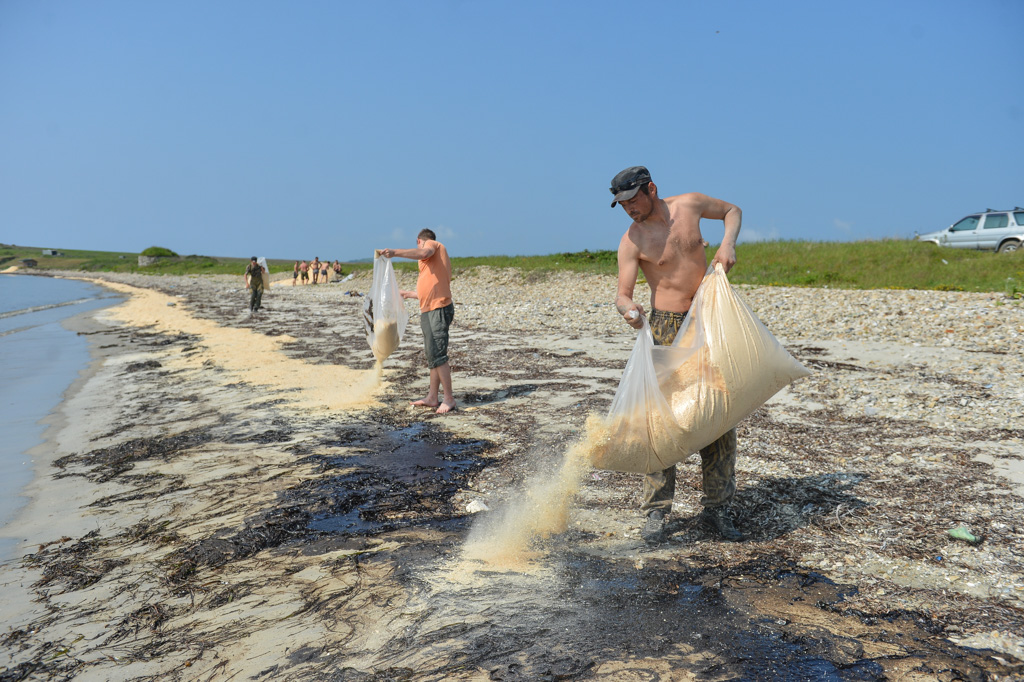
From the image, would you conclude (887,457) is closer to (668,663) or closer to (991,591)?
(991,591)

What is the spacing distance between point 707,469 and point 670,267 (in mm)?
1147

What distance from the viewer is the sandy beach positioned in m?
2.71

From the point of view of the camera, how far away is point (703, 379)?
11.4ft

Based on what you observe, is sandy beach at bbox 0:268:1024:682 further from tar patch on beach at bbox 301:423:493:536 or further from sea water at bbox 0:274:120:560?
sea water at bbox 0:274:120:560

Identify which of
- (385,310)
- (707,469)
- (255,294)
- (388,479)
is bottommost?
(388,479)

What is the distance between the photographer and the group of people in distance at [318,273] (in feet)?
125

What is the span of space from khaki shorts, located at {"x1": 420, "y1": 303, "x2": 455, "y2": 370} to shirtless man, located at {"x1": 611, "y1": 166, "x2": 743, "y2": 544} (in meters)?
3.33

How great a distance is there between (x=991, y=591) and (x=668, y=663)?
173 centimetres

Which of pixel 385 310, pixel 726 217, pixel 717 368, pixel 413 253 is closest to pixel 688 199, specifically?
pixel 726 217

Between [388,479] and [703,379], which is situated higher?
[703,379]

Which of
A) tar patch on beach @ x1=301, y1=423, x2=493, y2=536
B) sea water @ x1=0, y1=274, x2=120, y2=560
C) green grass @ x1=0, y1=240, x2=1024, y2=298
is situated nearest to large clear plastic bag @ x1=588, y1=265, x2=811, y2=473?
tar patch on beach @ x1=301, y1=423, x2=493, y2=536

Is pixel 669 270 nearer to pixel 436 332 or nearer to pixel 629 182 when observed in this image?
pixel 629 182

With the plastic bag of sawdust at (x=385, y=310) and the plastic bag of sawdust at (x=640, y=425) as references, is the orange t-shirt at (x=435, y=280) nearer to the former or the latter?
the plastic bag of sawdust at (x=385, y=310)

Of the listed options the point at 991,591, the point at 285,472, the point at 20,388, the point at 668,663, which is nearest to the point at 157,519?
the point at 285,472
